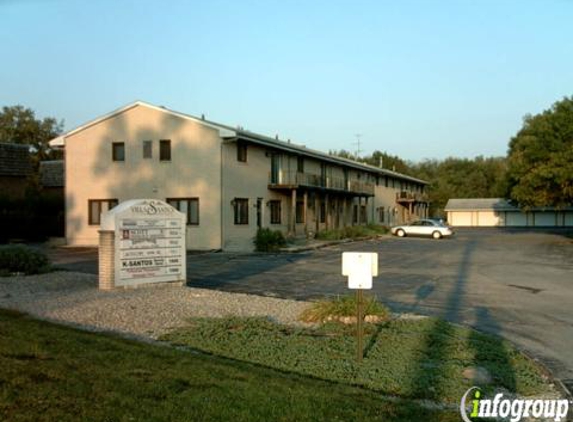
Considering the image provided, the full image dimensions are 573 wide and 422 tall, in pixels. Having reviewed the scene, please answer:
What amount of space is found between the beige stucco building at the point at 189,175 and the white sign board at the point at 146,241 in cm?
1741

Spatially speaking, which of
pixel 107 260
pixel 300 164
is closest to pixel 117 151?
pixel 300 164

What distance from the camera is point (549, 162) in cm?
4447

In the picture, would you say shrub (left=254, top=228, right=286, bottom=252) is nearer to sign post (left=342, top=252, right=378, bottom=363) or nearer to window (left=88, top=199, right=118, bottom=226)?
window (left=88, top=199, right=118, bottom=226)

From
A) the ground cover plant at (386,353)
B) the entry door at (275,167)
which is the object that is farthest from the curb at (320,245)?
the ground cover plant at (386,353)

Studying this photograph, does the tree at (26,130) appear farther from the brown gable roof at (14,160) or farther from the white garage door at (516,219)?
the white garage door at (516,219)

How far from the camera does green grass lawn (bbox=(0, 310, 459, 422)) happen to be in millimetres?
5582

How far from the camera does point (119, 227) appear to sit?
51.5 ft

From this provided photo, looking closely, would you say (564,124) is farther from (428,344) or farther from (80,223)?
(428,344)

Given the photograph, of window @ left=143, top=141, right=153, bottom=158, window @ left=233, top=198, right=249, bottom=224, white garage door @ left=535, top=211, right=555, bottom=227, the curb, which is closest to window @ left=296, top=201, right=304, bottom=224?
the curb

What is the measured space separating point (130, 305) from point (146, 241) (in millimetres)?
3320

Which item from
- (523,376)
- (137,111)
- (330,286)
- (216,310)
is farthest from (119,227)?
(137,111)

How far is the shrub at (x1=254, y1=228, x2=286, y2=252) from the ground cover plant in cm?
2361

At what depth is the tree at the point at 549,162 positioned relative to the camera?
43.1 m

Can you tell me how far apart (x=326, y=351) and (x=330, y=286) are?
380 inches
